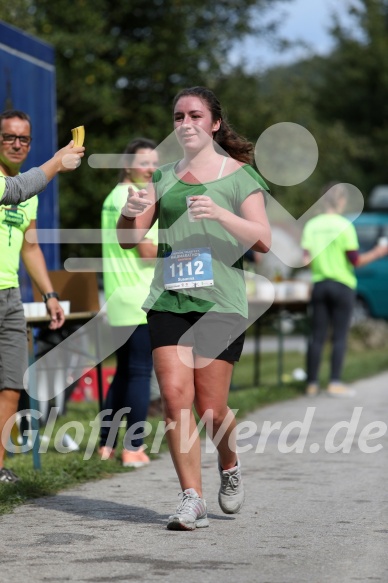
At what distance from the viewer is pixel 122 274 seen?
834cm

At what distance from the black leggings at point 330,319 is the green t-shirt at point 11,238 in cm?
628

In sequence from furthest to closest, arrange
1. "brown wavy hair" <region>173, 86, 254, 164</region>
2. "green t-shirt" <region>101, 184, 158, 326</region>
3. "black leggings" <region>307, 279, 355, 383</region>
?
"black leggings" <region>307, 279, 355, 383</region>, "green t-shirt" <region>101, 184, 158, 326</region>, "brown wavy hair" <region>173, 86, 254, 164</region>

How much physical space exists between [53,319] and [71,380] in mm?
1898

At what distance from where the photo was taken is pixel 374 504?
22.1ft

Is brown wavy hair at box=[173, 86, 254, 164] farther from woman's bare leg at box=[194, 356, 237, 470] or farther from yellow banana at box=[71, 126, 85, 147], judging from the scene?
woman's bare leg at box=[194, 356, 237, 470]

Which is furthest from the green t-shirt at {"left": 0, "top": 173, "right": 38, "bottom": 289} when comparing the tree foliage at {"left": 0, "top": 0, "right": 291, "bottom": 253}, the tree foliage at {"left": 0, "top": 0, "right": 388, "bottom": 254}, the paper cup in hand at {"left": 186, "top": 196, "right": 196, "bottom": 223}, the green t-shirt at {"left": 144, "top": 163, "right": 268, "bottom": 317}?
the tree foliage at {"left": 0, "top": 0, "right": 291, "bottom": 253}

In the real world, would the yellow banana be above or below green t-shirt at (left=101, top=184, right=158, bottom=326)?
above

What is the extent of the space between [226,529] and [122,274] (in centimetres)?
271

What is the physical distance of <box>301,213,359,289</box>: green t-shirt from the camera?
42.7ft

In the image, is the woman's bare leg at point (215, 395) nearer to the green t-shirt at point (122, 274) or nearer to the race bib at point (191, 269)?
the race bib at point (191, 269)

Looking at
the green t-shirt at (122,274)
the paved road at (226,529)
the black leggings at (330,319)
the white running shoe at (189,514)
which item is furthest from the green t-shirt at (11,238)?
the black leggings at (330,319)

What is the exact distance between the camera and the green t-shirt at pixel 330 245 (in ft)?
42.7

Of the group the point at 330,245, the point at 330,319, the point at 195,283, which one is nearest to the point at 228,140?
the point at 195,283

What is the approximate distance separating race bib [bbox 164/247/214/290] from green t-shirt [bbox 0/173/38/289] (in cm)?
146
